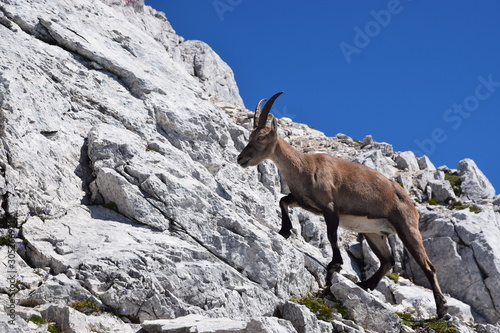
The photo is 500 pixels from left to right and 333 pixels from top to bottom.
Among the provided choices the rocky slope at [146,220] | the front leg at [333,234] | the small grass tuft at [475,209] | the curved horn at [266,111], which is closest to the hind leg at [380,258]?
the rocky slope at [146,220]

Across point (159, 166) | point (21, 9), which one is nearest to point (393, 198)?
point (159, 166)

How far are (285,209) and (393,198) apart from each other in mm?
3325

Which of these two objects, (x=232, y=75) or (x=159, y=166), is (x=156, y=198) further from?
(x=232, y=75)

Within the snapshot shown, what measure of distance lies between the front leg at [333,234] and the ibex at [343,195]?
1.1 inches

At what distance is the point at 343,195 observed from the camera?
1537cm

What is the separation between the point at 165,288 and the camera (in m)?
10.1

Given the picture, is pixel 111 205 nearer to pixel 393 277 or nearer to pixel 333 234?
pixel 333 234

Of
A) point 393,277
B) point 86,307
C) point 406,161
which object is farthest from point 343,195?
point 406,161

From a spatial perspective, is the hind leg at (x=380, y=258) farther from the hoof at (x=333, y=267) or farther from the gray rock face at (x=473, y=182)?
the gray rock face at (x=473, y=182)

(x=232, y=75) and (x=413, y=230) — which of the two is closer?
(x=413, y=230)

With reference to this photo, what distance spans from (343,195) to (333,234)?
1404 mm

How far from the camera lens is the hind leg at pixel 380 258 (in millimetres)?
15695

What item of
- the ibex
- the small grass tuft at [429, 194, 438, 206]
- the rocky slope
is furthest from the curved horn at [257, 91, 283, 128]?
the small grass tuft at [429, 194, 438, 206]

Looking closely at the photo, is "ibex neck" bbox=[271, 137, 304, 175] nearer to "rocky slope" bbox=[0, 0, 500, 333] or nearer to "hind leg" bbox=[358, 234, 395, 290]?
"rocky slope" bbox=[0, 0, 500, 333]
